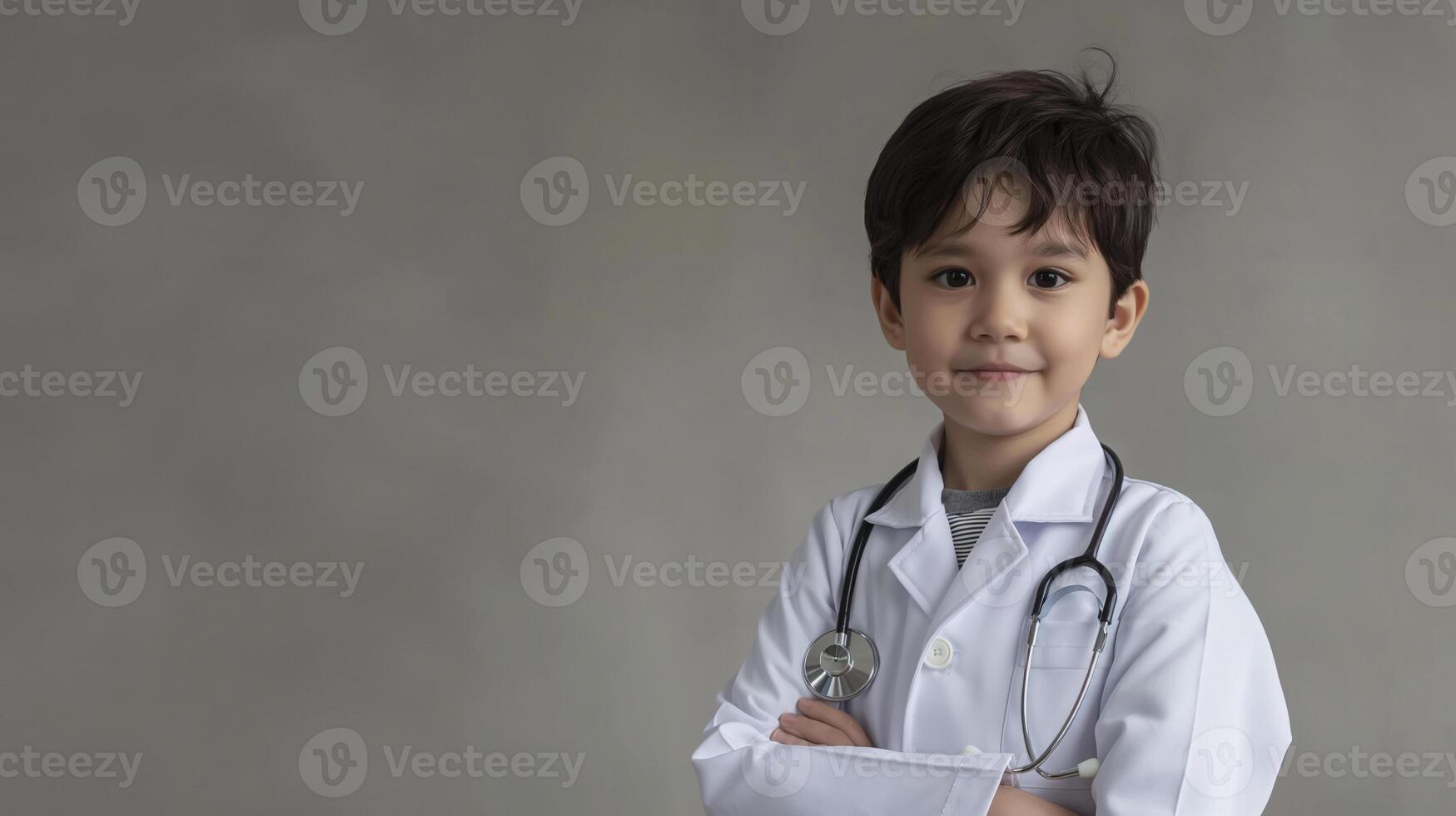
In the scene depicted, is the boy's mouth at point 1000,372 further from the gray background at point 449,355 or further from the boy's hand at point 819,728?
the gray background at point 449,355

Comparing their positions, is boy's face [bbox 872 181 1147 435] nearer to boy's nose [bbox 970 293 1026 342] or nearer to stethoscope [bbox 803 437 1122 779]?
boy's nose [bbox 970 293 1026 342]

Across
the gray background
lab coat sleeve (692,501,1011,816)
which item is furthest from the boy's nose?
the gray background

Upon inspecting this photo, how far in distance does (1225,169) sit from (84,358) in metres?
3.19

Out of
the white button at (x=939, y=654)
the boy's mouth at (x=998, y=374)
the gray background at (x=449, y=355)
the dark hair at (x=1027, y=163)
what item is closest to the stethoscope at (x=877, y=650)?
the white button at (x=939, y=654)

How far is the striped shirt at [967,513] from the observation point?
1699 millimetres

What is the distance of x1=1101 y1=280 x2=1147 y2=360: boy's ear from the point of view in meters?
1.72

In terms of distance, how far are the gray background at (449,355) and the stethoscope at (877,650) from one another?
1.58m

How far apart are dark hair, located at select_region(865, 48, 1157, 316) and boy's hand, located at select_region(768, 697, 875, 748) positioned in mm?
583

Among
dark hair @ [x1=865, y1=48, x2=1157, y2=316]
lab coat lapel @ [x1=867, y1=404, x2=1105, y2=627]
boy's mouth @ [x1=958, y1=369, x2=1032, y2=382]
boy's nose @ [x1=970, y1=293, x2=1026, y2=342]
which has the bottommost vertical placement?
lab coat lapel @ [x1=867, y1=404, x2=1105, y2=627]

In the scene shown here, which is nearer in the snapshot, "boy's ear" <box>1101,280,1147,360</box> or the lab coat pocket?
the lab coat pocket

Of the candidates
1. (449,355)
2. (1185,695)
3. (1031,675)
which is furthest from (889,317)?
(449,355)

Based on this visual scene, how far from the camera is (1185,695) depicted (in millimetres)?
1419

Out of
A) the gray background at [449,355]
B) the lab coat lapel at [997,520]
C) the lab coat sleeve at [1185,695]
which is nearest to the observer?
the lab coat sleeve at [1185,695]

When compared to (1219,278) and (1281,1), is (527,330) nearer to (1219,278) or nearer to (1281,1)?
(1219,278)
